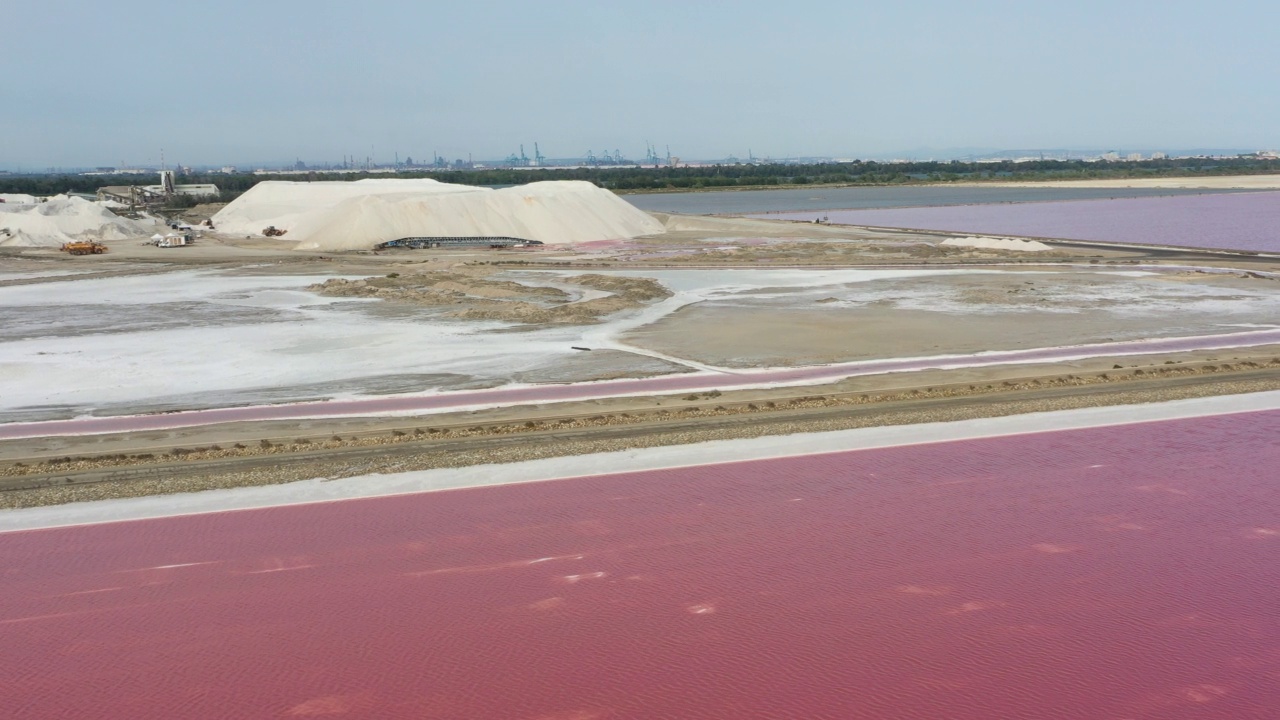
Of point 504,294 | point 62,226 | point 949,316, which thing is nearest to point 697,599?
point 949,316

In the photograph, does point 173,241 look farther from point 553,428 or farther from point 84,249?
point 553,428

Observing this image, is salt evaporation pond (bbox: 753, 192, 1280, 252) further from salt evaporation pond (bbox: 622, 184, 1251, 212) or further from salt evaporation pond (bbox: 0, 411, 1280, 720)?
salt evaporation pond (bbox: 0, 411, 1280, 720)

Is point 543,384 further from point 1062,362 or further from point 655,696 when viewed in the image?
point 655,696

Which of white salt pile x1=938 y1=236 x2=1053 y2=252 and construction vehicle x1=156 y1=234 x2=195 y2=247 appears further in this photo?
construction vehicle x1=156 y1=234 x2=195 y2=247

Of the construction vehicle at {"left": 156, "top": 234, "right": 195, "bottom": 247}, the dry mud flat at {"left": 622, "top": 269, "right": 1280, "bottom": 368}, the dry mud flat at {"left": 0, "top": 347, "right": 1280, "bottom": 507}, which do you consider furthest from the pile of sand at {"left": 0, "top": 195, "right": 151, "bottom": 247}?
the dry mud flat at {"left": 0, "top": 347, "right": 1280, "bottom": 507}

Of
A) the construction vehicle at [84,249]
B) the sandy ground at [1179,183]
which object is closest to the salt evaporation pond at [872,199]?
the sandy ground at [1179,183]

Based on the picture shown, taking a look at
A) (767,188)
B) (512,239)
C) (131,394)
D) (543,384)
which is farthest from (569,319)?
(767,188)

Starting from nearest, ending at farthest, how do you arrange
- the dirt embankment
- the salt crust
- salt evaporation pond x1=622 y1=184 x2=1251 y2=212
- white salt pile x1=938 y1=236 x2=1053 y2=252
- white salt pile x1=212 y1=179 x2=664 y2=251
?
the salt crust
the dirt embankment
white salt pile x1=938 y1=236 x2=1053 y2=252
white salt pile x1=212 y1=179 x2=664 y2=251
salt evaporation pond x1=622 y1=184 x2=1251 y2=212
